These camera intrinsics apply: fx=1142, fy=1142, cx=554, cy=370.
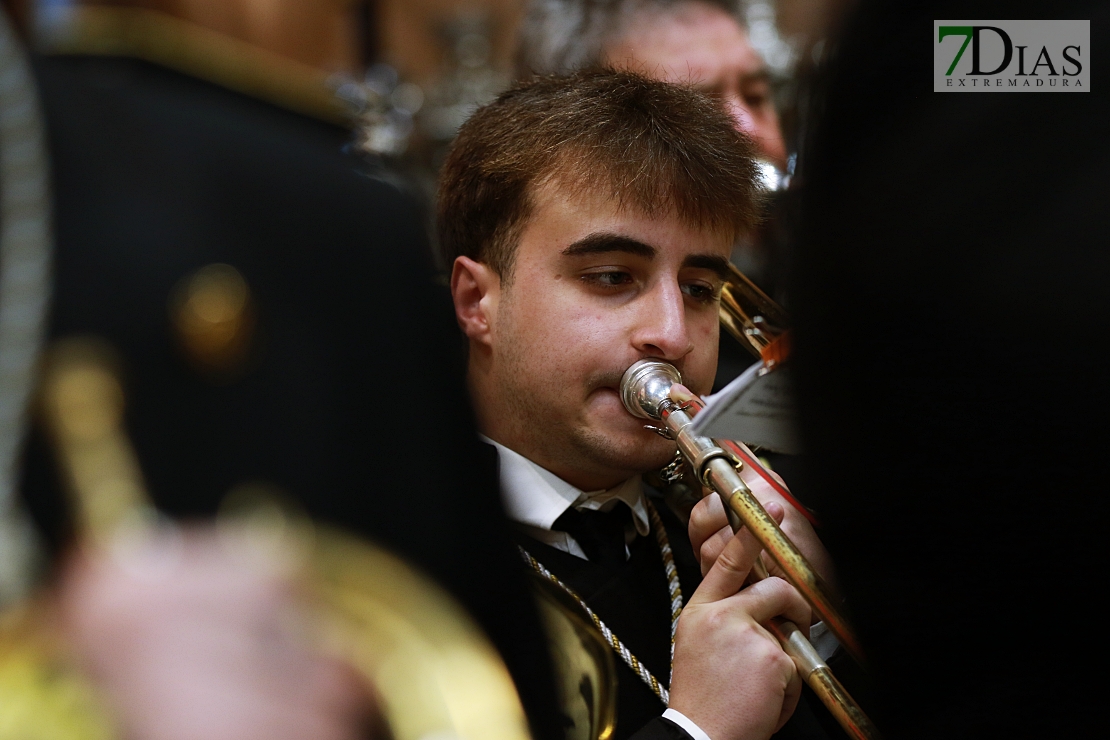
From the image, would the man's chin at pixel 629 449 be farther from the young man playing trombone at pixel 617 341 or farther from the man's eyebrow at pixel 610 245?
the man's eyebrow at pixel 610 245

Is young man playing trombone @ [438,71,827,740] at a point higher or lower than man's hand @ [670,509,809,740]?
higher

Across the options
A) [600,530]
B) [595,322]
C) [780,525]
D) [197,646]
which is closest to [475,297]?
[595,322]

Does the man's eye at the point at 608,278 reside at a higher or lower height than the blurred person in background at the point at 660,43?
lower

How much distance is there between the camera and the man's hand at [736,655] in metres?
0.98

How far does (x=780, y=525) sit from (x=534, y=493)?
0.24m

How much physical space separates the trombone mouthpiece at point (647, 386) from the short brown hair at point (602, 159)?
14 cm

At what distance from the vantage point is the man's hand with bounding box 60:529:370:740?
1.51 ft

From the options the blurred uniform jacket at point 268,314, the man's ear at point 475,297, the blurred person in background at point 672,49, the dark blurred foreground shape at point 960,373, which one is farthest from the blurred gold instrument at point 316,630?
the blurred person in background at point 672,49

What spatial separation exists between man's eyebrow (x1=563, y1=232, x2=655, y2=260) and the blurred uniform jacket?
0.48 m

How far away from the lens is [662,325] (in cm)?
105

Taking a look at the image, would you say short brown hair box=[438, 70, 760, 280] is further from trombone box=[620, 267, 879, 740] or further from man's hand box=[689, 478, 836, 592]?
man's hand box=[689, 478, 836, 592]

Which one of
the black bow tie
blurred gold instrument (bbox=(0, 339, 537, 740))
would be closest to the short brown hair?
the black bow tie

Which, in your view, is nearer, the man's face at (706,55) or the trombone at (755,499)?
the trombone at (755,499)

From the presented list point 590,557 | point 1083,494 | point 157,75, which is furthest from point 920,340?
point 590,557
